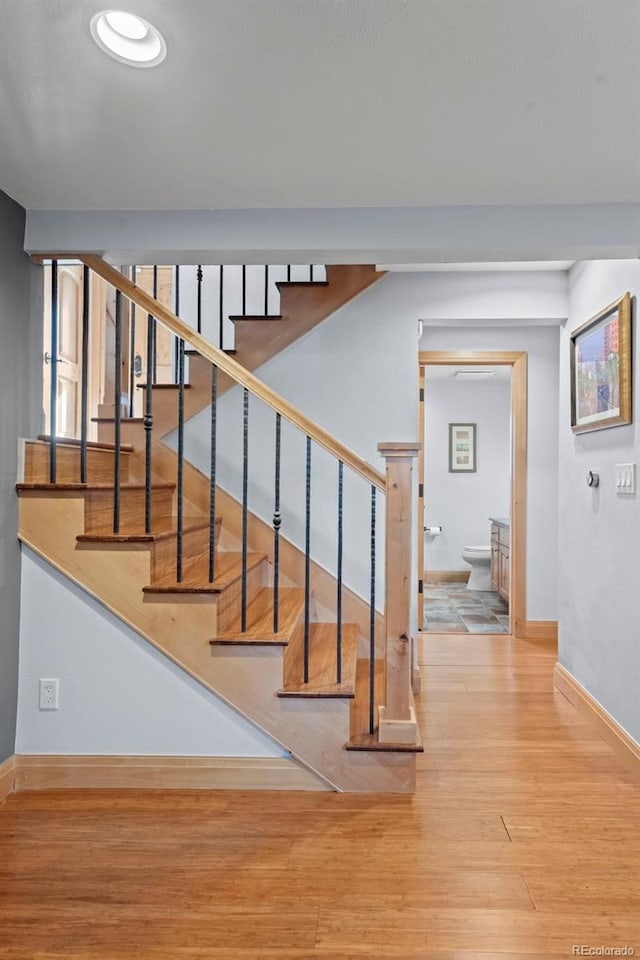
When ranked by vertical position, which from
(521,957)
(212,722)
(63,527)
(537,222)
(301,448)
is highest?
(537,222)

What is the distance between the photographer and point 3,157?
1.87 m

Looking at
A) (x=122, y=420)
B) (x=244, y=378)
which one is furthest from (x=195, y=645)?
(x=122, y=420)

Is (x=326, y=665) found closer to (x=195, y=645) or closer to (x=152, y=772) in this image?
(x=195, y=645)

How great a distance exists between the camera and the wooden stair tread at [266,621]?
2.23m

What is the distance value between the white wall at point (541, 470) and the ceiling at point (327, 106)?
89.3 inches

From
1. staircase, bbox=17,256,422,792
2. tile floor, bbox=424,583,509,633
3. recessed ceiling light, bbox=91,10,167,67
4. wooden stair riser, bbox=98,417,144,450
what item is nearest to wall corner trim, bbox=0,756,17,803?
staircase, bbox=17,256,422,792

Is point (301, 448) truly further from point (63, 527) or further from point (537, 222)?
point (537, 222)

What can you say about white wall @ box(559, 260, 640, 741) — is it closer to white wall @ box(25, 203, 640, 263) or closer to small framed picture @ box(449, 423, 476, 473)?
white wall @ box(25, 203, 640, 263)

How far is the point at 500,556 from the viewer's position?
18.5 ft

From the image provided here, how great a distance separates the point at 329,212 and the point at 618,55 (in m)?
1.05

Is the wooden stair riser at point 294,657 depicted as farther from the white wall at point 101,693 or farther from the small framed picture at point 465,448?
the small framed picture at point 465,448

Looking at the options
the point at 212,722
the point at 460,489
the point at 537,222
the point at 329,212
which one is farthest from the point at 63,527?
the point at 460,489

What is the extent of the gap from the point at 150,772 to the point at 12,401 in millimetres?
1503

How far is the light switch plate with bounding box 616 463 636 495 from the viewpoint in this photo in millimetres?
2451
